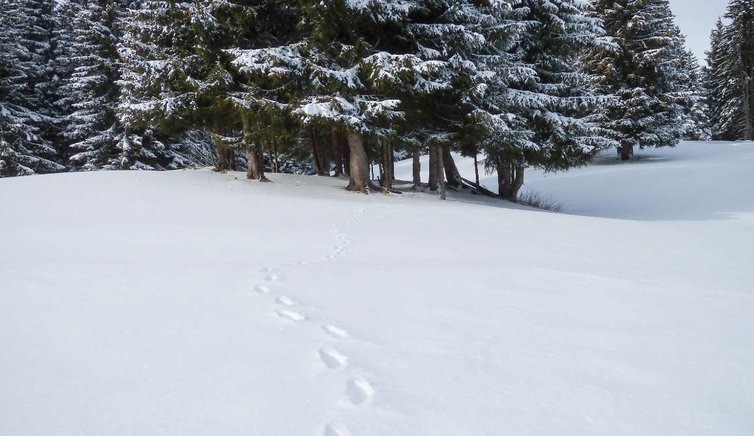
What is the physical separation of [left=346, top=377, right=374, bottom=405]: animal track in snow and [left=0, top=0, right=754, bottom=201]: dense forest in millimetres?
8509

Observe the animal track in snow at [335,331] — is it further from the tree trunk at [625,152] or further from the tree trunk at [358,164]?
the tree trunk at [625,152]

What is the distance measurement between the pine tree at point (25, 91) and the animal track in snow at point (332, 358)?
22039 millimetres

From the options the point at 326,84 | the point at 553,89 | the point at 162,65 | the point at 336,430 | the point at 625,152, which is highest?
the point at 162,65

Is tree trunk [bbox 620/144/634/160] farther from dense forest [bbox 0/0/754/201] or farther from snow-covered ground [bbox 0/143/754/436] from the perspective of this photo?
snow-covered ground [bbox 0/143/754/436]

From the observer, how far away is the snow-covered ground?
6.23 ft

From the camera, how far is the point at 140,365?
2.22 metres

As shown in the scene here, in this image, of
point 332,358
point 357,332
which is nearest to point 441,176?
point 357,332

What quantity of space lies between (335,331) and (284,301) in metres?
0.70

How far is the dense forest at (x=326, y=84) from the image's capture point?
10734 millimetres

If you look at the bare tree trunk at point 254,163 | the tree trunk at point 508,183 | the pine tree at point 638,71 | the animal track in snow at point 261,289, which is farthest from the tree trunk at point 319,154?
the pine tree at point 638,71

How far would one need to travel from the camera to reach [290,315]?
301 centimetres

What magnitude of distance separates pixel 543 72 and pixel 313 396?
14.7 meters

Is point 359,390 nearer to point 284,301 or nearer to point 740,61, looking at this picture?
point 284,301

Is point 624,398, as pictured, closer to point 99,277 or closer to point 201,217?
point 99,277
